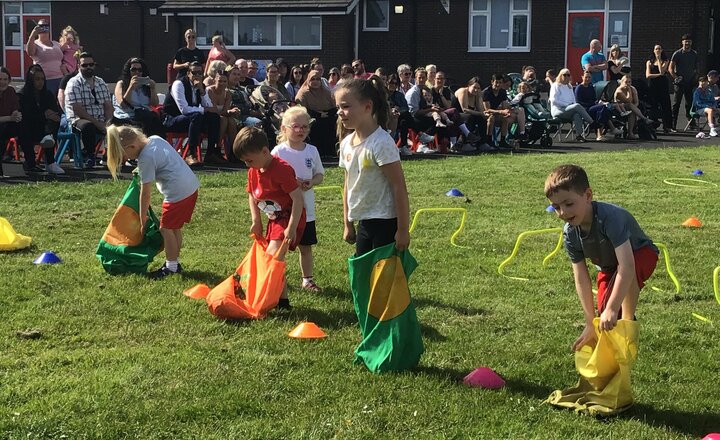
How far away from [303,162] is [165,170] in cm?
128

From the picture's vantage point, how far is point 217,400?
5.02m

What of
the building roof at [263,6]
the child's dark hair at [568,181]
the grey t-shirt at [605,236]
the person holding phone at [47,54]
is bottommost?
the grey t-shirt at [605,236]

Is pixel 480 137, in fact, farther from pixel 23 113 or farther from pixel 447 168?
pixel 23 113

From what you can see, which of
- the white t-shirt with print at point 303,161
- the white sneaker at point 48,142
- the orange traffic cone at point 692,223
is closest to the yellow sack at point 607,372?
the white t-shirt with print at point 303,161

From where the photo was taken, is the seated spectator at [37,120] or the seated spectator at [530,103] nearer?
the seated spectator at [37,120]

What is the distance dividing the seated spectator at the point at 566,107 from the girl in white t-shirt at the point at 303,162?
42.0 feet

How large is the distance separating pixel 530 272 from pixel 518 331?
1850 millimetres

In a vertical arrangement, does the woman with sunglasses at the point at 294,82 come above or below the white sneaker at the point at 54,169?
above

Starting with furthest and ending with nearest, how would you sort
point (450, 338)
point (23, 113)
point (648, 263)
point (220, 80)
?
point (220, 80) < point (23, 113) < point (450, 338) < point (648, 263)

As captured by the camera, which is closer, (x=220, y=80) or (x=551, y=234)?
(x=551, y=234)

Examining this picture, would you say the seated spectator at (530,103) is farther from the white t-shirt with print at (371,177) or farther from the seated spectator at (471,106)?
the white t-shirt with print at (371,177)

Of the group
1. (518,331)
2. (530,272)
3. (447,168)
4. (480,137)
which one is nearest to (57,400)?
(518,331)

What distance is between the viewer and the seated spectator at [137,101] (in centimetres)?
1536

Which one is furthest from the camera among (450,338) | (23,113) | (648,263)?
(23,113)
